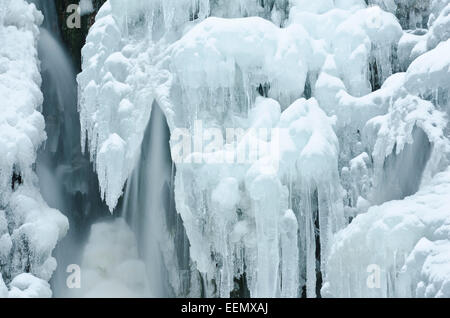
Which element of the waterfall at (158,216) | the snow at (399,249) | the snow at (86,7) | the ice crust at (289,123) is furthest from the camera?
the snow at (86,7)

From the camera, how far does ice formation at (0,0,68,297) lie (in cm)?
860

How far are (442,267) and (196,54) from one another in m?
3.67

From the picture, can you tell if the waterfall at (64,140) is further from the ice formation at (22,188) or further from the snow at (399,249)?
the snow at (399,249)

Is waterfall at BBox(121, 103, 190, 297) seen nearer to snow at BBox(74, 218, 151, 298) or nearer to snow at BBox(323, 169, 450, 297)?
snow at BBox(74, 218, 151, 298)

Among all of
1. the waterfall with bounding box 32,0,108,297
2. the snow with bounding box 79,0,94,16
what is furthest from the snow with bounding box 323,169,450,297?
the snow with bounding box 79,0,94,16

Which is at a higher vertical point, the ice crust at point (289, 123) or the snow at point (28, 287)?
the ice crust at point (289, 123)

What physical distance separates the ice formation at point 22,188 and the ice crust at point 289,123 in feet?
2.47

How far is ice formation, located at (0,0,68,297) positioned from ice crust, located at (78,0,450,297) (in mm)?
753

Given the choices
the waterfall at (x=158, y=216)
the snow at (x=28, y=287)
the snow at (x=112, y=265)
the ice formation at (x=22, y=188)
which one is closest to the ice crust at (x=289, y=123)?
the ice formation at (x=22, y=188)

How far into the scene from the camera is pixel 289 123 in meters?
8.15

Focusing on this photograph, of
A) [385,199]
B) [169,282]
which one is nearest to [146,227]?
[169,282]

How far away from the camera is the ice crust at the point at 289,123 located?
7.49 metres

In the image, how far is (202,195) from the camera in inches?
323

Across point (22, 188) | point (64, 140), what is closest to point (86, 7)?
point (64, 140)
